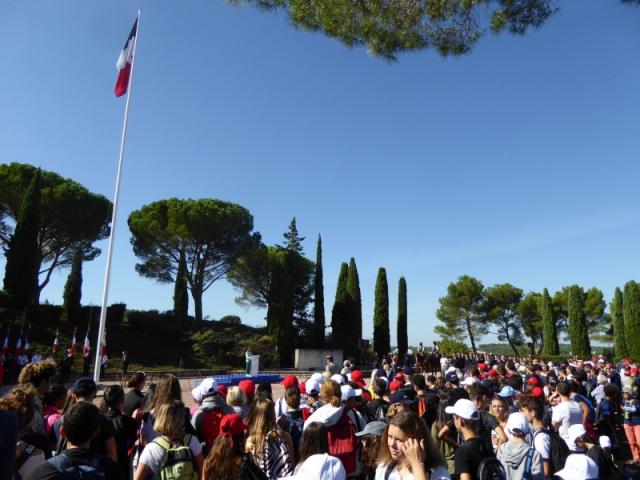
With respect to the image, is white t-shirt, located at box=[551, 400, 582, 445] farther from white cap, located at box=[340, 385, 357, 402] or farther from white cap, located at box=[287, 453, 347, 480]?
white cap, located at box=[287, 453, 347, 480]

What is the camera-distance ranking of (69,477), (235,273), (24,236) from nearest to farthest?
(69,477)
(24,236)
(235,273)

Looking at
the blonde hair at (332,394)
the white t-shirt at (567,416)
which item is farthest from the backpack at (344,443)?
the white t-shirt at (567,416)

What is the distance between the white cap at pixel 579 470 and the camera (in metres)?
3.21

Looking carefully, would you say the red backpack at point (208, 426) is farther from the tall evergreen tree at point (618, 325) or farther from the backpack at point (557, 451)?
the tall evergreen tree at point (618, 325)

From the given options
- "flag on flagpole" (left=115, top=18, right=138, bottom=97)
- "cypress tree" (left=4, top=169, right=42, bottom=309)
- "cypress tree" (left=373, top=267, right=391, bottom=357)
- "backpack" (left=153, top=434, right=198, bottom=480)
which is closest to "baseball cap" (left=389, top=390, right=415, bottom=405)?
"backpack" (left=153, top=434, right=198, bottom=480)

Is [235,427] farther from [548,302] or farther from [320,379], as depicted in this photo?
[548,302]

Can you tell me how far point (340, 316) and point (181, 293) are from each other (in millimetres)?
12572

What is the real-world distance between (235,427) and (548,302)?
41052 millimetres

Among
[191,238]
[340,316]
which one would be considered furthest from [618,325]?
[191,238]

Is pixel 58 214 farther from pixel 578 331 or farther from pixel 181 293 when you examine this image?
pixel 578 331

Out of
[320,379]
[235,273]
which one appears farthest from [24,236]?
[320,379]

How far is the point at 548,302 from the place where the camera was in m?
37.8

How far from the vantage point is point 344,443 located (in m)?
3.53

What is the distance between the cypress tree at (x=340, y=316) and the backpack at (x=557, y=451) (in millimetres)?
28591
